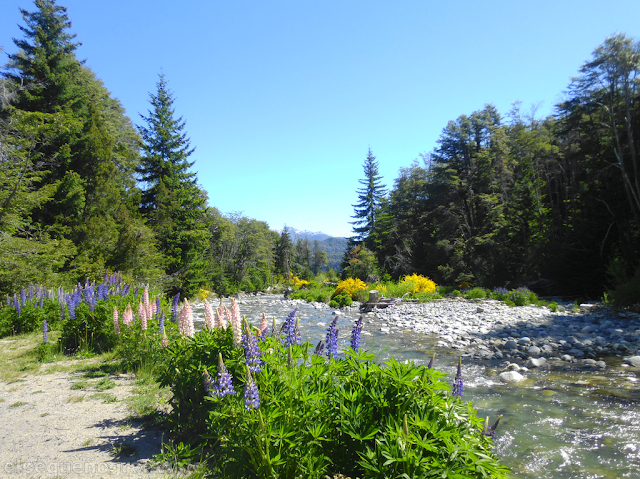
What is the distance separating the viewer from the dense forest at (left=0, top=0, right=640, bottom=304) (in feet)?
39.4

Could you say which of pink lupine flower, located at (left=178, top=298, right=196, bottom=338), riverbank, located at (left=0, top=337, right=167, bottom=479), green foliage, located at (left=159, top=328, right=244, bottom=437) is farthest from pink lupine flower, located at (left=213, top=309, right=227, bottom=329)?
riverbank, located at (left=0, top=337, right=167, bottom=479)

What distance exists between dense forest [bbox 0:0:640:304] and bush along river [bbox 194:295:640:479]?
4.93 m

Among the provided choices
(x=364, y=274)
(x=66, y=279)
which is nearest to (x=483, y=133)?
(x=364, y=274)

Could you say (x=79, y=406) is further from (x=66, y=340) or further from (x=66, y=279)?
(x=66, y=279)

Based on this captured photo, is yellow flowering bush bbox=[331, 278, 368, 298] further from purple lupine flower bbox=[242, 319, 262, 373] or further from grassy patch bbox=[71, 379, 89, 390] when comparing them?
purple lupine flower bbox=[242, 319, 262, 373]

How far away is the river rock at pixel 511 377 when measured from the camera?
5456 mm

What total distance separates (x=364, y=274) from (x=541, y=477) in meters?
21.2

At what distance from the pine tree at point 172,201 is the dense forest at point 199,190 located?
0.08 m

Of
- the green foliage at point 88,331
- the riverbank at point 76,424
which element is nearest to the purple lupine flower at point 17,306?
the green foliage at point 88,331

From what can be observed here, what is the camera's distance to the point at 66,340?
19.1 ft

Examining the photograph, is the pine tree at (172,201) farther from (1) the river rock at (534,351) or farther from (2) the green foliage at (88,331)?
(1) the river rock at (534,351)

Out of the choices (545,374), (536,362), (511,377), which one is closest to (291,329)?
(511,377)

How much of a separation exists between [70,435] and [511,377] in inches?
252

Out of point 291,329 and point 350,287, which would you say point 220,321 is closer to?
point 291,329
